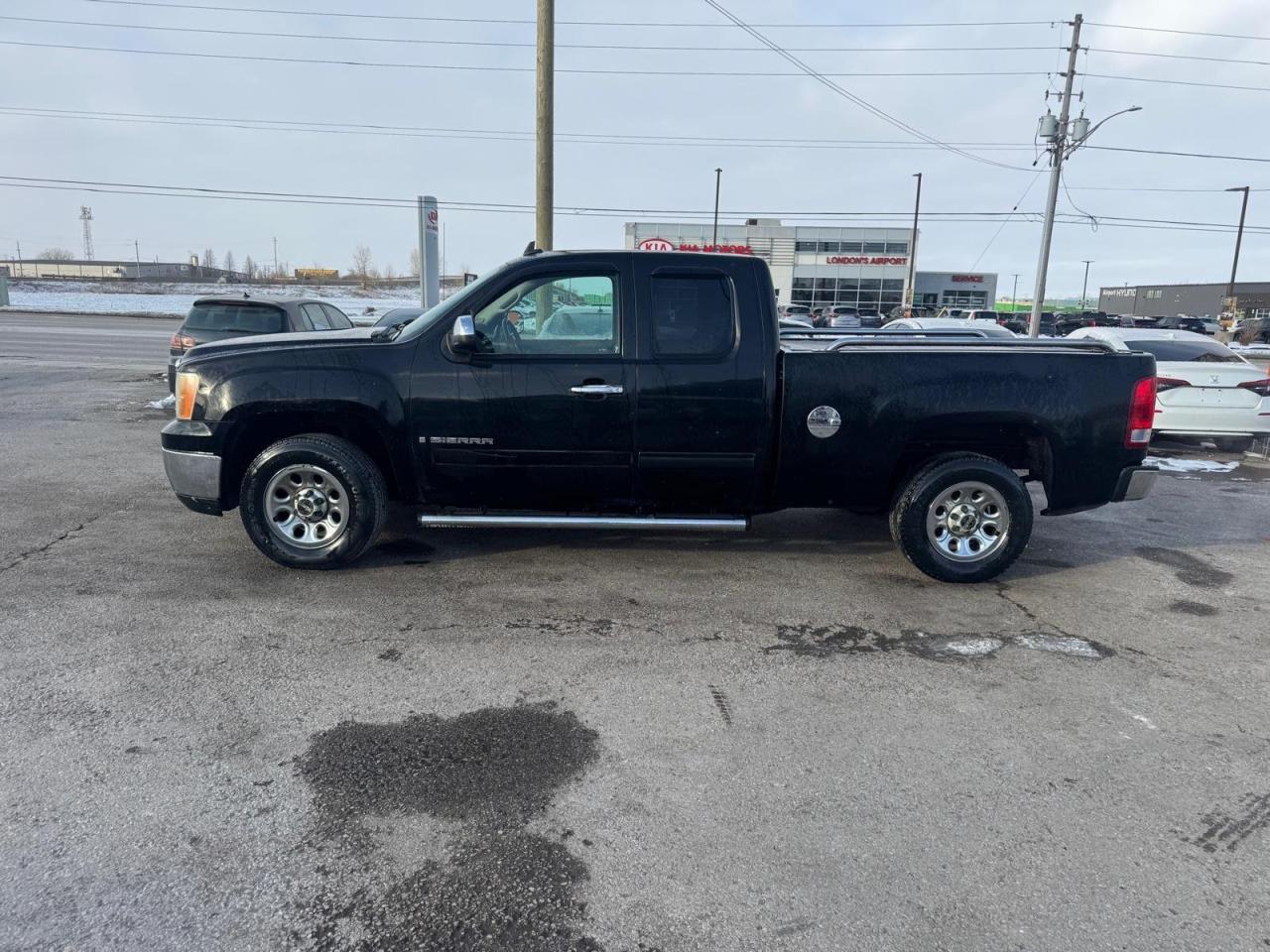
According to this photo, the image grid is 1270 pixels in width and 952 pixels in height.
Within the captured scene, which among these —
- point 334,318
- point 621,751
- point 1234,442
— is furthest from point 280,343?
point 1234,442

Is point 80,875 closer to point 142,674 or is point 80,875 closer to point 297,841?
point 297,841

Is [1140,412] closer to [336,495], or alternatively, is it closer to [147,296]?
[336,495]

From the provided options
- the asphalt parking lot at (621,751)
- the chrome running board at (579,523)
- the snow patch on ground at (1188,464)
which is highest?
the chrome running board at (579,523)

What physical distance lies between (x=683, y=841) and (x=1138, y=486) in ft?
13.9

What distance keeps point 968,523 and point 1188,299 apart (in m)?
93.0

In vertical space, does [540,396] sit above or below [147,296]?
above

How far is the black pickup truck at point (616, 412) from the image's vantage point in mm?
5199

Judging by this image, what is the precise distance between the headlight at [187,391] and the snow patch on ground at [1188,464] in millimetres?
9653

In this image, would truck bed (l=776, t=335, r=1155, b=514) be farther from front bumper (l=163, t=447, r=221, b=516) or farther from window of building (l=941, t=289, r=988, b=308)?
window of building (l=941, t=289, r=988, b=308)

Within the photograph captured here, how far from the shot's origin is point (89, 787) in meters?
3.02

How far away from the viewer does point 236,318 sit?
11.5 metres

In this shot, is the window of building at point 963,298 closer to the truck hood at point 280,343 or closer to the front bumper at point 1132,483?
the front bumper at point 1132,483

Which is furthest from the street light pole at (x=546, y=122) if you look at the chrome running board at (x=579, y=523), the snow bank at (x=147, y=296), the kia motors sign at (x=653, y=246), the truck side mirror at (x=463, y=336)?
the snow bank at (x=147, y=296)

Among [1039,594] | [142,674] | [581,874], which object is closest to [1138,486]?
[1039,594]
